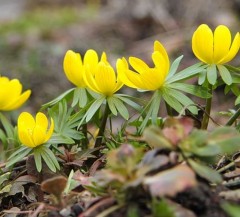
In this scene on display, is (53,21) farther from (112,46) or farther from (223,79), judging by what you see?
(223,79)

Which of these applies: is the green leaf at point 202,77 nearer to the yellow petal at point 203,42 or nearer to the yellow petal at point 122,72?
the yellow petal at point 203,42

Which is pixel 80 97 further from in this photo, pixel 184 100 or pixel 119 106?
pixel 184 100

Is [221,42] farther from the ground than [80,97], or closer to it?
farther from the ground

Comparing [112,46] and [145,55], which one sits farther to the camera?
[112,46]

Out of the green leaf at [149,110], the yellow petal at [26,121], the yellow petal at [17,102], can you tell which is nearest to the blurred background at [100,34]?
the yellow petal at [17,102]

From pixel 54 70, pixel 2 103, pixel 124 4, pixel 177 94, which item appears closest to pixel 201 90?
pixel 177 94

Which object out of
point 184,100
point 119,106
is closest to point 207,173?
point 184,100
